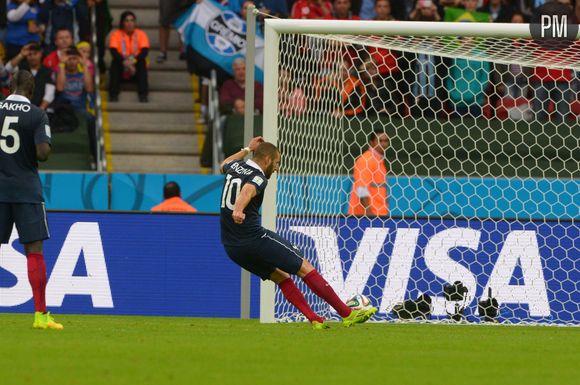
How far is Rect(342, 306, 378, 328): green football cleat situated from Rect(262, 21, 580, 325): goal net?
1343 millimetres

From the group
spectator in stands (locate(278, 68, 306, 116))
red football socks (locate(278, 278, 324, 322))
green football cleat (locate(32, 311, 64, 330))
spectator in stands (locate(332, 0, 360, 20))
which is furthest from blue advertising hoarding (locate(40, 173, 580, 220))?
spectator in stands (locate(332, 0, 360, 20))

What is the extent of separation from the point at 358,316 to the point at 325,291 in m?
0.37

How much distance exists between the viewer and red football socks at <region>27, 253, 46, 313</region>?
11602mm

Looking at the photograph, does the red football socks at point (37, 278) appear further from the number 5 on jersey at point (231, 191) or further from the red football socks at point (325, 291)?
the red football socks at point (325, 291)

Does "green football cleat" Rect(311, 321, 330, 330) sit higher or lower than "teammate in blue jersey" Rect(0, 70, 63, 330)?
lower

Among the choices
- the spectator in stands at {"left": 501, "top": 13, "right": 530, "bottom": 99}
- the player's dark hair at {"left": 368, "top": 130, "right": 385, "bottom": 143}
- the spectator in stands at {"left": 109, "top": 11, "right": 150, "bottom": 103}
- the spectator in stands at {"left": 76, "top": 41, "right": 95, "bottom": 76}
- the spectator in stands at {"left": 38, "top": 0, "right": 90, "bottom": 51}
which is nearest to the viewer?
the player's dark hair at {"left": 368, "top": 130, "right": 385, "bottom": 143}

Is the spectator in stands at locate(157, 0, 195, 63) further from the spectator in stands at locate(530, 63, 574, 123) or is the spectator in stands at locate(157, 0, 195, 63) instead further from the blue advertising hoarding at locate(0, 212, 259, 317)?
the blue advertising hoarding at locate(0, 212, 259, 317)

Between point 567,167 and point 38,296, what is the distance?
8373 mm

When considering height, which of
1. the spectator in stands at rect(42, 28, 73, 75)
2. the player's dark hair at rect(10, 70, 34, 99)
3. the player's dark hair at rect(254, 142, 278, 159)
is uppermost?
the player's dark hair at rect(10, 70, 34, 99)

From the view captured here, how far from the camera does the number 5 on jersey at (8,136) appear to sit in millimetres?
11648

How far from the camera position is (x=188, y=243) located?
1573 cm

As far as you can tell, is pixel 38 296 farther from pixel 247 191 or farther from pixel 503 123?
pixel 503 123

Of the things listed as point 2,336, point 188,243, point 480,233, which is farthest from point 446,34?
point 2,336

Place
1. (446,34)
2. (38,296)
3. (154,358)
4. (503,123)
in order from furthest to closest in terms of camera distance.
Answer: (503,123) → (446,34) → (38,296) → (154,358)
